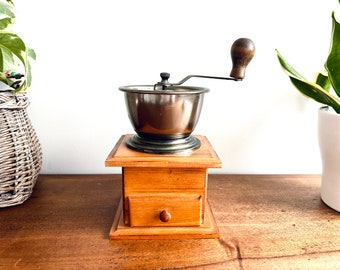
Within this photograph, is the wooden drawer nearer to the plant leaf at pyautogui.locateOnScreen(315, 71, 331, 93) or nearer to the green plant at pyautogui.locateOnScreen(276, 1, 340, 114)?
the green plant at pyautogui.locateOnScreen(276, 1, 340, 114)

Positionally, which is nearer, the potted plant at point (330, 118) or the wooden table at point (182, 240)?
the wooden table at point (182, 240)

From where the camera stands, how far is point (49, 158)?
35.7 inches

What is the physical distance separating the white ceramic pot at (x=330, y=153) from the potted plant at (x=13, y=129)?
2.23 feet

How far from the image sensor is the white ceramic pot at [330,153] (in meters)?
0.65

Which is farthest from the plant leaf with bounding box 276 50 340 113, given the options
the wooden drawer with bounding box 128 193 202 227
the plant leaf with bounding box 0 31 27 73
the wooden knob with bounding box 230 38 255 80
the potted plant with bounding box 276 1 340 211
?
the plant leaf with bounding box 0 31 27 73

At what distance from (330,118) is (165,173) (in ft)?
1.29

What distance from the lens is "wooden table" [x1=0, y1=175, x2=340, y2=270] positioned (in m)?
0.50

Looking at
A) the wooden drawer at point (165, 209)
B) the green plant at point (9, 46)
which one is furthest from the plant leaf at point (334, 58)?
the green plant at point (9, 46)

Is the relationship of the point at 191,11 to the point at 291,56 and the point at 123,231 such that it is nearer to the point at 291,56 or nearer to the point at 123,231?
the point at 291,56

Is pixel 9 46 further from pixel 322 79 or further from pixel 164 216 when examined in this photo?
pixel 322 79

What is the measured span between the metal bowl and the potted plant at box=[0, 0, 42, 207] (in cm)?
25

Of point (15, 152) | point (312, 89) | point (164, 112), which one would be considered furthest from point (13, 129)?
point (312, 89)

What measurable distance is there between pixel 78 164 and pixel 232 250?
1.87 ft

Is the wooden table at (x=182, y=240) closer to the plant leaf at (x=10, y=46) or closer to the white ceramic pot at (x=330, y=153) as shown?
the white ceramic pot at (x=330, y=153)
